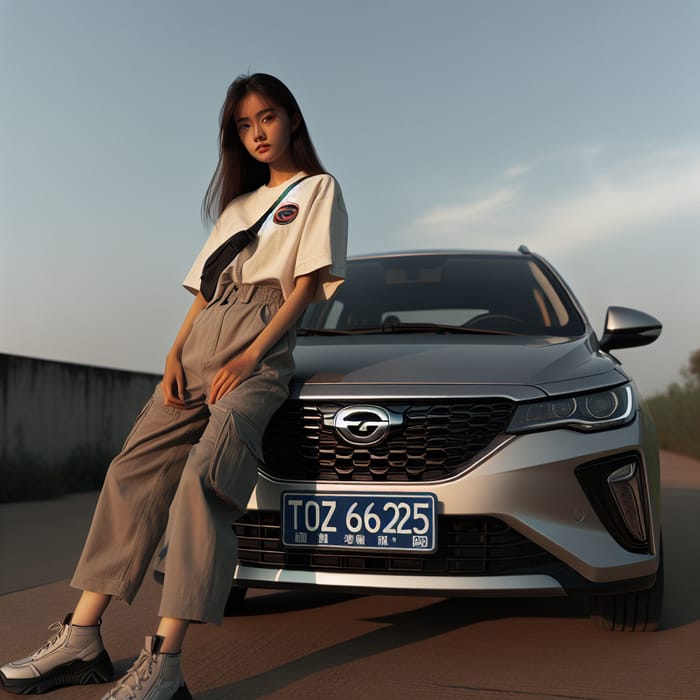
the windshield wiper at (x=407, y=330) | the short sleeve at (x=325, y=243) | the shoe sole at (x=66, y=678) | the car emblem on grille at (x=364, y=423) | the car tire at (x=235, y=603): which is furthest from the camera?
the windshield wiper at (x=407, y=330)

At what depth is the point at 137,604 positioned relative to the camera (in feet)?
13.4

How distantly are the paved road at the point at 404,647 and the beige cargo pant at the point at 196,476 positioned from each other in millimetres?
393

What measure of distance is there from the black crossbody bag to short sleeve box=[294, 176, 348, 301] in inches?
6.7

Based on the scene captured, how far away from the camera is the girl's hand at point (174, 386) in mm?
2912

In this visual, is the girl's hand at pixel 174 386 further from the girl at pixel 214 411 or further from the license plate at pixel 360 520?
the license plate at pixel 360 520

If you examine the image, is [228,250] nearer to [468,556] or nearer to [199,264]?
[199,264]

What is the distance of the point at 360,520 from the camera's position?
291 cm

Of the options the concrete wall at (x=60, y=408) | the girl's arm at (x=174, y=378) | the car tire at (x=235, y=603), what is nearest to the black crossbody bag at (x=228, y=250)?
the girl's arm at (x=174, y=378)

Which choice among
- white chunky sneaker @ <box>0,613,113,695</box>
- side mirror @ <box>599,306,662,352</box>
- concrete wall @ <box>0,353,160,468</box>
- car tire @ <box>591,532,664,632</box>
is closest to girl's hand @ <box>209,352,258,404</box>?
white chunky sneaker @ <box>0,613,113,695</box>

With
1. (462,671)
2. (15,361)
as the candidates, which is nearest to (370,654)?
(462,671)

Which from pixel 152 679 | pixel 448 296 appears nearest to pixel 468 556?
pixel 152 679

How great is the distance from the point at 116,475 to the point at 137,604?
1425mm

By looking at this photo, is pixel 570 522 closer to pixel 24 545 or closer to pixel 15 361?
pixel 24 545

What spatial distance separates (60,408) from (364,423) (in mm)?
7913
